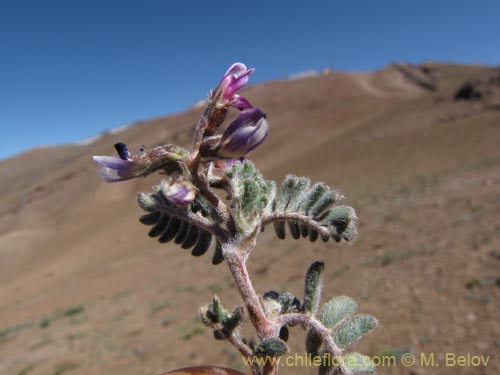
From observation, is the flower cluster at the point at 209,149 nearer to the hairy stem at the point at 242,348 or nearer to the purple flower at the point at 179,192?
the purple flower at the point at 179,192

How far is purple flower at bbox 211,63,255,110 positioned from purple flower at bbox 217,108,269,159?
0.19 m

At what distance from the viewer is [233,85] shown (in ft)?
4.06

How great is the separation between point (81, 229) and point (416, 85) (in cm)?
3744

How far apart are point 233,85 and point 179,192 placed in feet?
1.40

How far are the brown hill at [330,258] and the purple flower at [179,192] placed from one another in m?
6.18

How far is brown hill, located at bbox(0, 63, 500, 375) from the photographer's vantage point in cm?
801

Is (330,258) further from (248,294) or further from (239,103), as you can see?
(248,294)

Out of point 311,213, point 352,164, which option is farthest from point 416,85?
point 311,213

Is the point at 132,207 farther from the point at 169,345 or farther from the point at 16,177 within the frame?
the point at 16,177

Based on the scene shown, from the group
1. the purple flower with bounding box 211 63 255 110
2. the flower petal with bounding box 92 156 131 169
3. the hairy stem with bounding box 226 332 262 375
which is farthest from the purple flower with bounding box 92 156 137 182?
the hairy stem with bounding box 226 332 262 375

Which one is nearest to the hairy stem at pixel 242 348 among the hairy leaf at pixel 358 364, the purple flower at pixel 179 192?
the hairy leaf at pixel 358 364

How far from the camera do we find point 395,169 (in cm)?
2166

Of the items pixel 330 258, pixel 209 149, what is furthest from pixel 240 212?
pixel 330 258

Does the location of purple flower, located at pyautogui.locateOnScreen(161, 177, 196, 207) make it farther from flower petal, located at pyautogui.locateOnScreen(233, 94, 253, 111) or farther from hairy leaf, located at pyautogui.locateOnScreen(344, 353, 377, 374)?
hairy leaf, located at pyautogui.locateOnScreen(344, 353, 377, 374)
